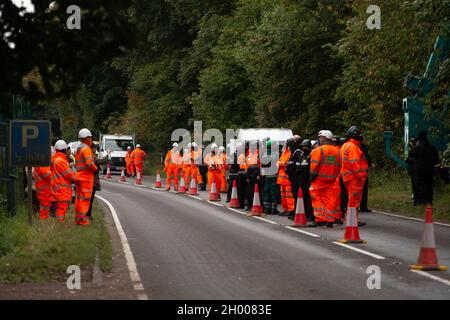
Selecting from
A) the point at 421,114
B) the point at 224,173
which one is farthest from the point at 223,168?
the point at 421,114

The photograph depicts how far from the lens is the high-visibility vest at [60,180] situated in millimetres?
19125

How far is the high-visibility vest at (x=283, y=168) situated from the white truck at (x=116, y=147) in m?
34.7

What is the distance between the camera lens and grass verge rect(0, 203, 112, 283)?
1286cm

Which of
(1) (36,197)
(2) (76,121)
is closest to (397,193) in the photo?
(1) (36,197)

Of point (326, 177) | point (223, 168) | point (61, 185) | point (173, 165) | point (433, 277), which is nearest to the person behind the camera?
point (433, 277)

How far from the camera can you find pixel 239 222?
21969mm

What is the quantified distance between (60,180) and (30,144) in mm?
2990

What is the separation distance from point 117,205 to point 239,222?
7.52 meters

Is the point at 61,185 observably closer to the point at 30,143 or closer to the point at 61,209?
the point at 61,209

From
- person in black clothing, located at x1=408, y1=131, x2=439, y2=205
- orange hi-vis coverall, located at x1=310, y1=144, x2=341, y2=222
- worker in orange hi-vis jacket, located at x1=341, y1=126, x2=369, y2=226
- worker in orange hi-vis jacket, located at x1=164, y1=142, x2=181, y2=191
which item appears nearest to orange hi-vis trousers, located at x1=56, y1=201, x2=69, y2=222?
orange hi-vis coverall, located at x1=310, y1=144, x2=341, y2=222

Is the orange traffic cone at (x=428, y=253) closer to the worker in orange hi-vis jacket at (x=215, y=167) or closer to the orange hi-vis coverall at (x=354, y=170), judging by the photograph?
the orange hi-vis coverall at (x=354, y=170)

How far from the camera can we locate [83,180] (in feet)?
62.5

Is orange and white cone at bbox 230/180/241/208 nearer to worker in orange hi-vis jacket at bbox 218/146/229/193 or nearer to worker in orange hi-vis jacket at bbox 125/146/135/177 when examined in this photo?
worker in orange hi-vis jacket at bbox 218/146/229/193
